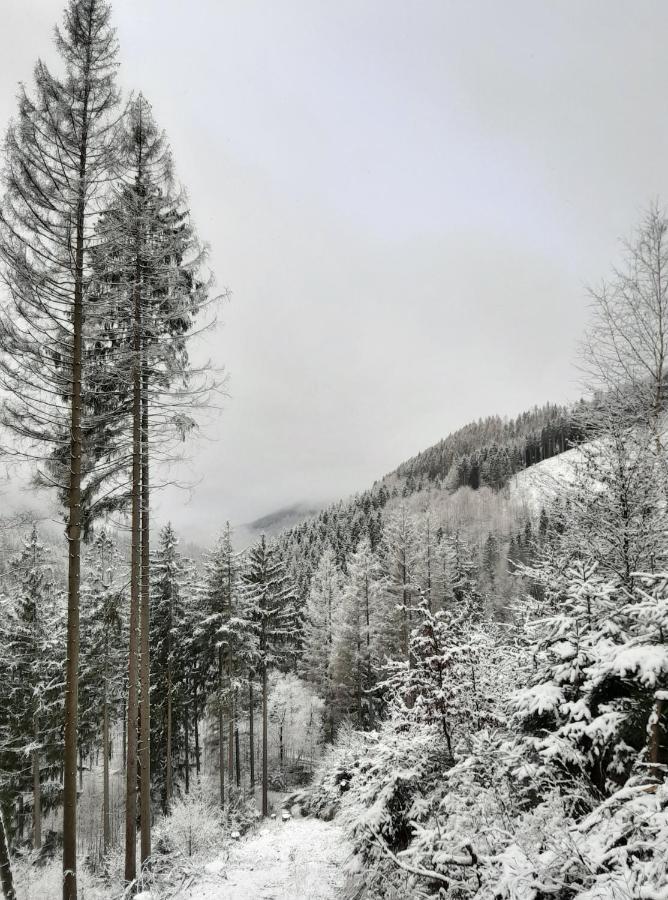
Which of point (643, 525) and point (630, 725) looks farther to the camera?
point (643, 525)

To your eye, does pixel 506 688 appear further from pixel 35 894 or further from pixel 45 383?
pixel 35 894

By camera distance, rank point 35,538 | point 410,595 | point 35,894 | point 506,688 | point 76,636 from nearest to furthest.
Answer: point 506,688
point 76,636
point 35,894
point 35,538
point 410,595

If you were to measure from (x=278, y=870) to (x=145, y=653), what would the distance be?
5656 mm

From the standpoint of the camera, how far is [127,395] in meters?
10.5

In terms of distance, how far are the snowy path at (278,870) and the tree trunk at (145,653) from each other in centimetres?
163

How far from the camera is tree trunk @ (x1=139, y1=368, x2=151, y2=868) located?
9.71m

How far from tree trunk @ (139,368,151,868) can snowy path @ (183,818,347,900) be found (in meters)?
1.63

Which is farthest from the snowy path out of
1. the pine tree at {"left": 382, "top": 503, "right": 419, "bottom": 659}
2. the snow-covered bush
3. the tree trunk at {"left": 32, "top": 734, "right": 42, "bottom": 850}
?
the pine tree at {"left": 382, "top": 503, "right": 419, "bottom": 659}

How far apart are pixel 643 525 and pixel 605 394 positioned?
313 centimetres

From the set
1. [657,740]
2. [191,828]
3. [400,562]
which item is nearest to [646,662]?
[657,740]

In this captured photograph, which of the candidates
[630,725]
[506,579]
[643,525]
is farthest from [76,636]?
[506,579]

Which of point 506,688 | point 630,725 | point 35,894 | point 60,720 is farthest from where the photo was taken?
point 60,720

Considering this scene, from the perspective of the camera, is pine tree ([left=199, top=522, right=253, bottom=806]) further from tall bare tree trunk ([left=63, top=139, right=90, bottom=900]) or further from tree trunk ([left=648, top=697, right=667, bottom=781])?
tree trunk ([left=648, top=697, right=667, bottom=781])

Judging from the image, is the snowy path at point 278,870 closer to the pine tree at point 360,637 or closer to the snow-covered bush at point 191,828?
the snow-covered bush at point 191,828
